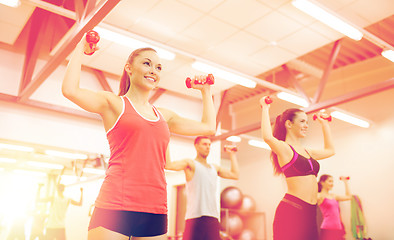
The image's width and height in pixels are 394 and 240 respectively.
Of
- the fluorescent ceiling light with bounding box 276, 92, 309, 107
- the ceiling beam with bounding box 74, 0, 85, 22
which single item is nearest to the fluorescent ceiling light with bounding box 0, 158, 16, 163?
the ceiling beam with bounding box 74, 0, 85, 22

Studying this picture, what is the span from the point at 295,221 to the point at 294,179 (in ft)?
0.91

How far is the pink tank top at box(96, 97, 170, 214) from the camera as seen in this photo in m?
1.29

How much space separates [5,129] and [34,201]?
2022 millimetres

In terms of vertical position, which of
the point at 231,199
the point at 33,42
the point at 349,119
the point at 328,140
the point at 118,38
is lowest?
the point at 231,199

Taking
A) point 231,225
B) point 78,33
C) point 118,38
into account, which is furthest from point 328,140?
point 231,225

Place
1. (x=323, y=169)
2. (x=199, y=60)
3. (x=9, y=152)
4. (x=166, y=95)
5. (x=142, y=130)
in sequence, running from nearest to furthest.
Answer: (x=142, y=130)
(x=199, y=60)
(x=9, y=152)
(x=166, y=95)
(x=323, y=169)

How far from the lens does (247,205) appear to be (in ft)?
30.6

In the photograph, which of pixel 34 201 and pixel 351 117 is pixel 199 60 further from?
pixel 34 201

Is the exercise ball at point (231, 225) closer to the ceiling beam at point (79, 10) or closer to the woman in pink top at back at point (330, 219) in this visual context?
the woman in pink top at back at point (330, 219)

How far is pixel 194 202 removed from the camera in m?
3.60

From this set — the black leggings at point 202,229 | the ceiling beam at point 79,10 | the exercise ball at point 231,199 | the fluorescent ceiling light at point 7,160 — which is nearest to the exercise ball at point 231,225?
the exercise ball at point 231,199

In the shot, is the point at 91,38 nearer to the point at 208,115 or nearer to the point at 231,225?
the point at 208,115

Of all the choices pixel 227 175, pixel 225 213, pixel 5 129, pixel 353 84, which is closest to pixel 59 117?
pixel 5 129

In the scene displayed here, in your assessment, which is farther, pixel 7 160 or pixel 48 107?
pixel 7 160
